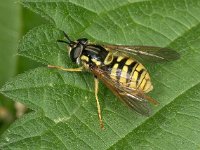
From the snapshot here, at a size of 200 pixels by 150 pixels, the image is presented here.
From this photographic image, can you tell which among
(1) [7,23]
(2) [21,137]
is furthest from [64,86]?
(1) [7,23]

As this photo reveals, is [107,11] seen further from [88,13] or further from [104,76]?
[104,76]

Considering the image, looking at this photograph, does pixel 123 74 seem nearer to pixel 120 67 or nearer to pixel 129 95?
pixel 120 67

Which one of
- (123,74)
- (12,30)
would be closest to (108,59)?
(123,74)

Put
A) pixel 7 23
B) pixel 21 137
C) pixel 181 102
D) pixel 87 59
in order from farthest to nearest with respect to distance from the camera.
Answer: pixel 7 23 < pixel 87 59 < pixel 181 102 < pixel 21 137

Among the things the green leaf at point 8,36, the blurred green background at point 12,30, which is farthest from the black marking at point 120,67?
the green leaf at point 8,36

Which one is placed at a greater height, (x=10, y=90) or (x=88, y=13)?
(x=88, y=13)

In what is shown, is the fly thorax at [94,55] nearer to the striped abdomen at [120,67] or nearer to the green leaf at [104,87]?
the striped abdomen at [120,67]

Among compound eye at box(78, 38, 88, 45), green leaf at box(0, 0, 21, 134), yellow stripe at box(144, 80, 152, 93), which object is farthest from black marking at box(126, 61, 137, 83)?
green leaf at box(0, 0, 21, 134)

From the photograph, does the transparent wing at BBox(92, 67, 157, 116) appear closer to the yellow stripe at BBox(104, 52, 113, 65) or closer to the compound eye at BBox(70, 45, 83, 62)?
the yellow stripe at BBox(104, 52, 113, 65)
